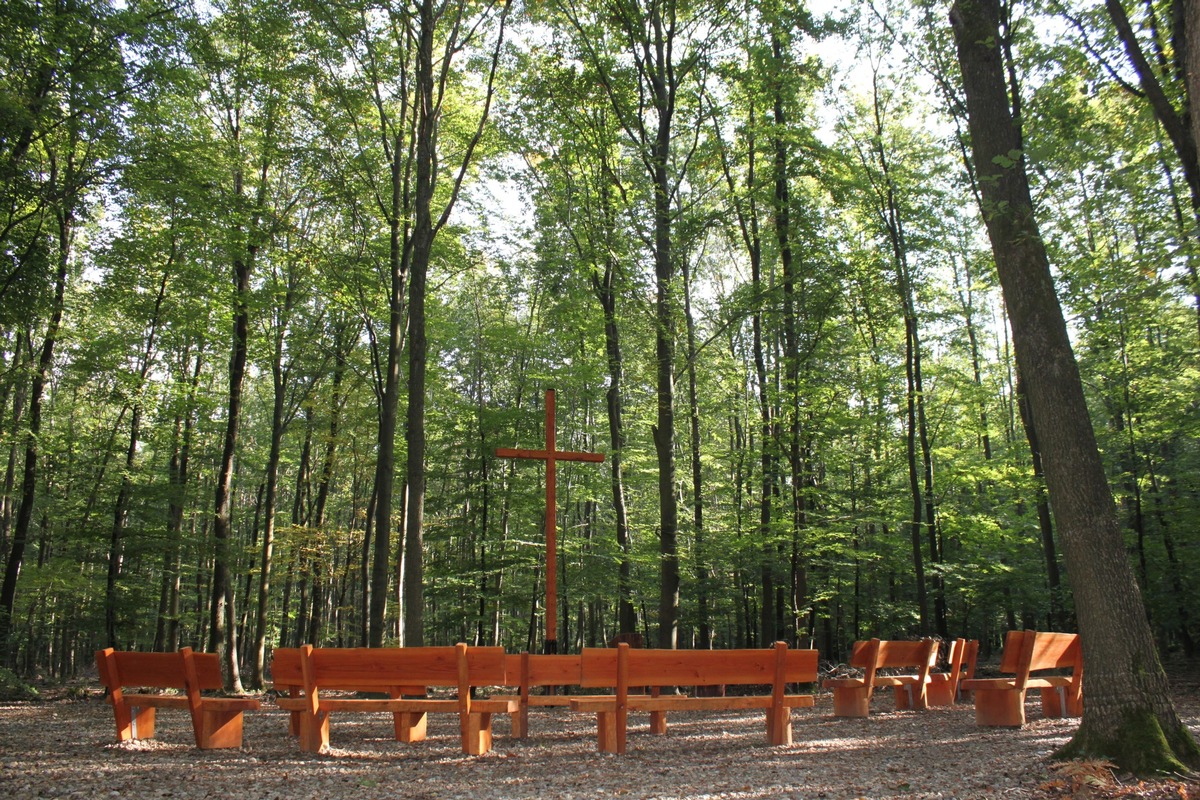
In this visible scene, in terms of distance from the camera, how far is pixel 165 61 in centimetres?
1066

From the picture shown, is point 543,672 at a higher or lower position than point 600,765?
higher

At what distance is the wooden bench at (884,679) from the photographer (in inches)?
325

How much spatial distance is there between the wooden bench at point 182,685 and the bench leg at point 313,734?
0.44m

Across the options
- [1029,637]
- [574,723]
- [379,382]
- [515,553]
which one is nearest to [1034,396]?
[1029,637]

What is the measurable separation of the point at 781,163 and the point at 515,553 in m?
10.9

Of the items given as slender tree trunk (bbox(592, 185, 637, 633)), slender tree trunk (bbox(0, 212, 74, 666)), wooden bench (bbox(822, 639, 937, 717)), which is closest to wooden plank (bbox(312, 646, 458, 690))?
wooden bench (bbox(822, 639, 937, 717))

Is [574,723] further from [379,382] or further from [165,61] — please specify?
[165,61]

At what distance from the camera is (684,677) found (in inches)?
247

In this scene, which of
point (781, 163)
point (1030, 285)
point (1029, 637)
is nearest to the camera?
point (1030, 285)

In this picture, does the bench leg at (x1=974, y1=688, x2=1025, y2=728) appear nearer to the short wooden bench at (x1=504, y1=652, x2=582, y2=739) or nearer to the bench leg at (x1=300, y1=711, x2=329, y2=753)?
the short wooden bench at (x1=504, y1=652, x2=582, y2=739)

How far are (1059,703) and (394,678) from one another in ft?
21.9

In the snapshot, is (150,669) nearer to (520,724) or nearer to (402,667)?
(402,667)

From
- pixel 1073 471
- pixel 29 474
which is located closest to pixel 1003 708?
pixel 1073 471

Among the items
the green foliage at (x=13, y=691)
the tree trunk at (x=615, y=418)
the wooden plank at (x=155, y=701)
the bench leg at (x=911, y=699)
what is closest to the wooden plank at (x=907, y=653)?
the bench leg at (x=911, y=699)
